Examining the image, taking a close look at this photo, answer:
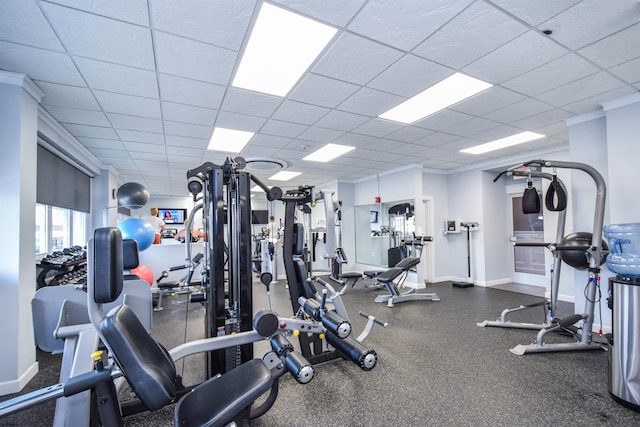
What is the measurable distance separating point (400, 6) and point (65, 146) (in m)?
4.54

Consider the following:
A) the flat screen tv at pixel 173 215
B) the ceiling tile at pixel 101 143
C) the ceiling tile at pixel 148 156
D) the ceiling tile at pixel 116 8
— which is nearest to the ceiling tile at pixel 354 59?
the ceiling tile at pixel 116 8

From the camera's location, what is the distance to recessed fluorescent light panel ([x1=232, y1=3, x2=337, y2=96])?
1956mm

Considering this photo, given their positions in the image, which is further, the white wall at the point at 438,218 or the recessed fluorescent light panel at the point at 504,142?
the white wall at the point at 438,218

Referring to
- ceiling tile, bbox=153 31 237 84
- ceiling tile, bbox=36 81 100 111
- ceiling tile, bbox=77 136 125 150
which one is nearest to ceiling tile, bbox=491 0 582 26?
ceiling tile, bbox=153 31 237 84

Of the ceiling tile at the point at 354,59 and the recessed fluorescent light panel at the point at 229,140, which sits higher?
the ceiling tile at the point at 354,59

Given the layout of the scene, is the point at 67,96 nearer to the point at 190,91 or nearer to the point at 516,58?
the point at 190,91

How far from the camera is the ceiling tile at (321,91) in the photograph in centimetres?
270

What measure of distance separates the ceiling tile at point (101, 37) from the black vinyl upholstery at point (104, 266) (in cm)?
161

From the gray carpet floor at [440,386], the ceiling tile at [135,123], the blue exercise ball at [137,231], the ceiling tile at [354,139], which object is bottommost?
the gray carpet floor at [440,386]

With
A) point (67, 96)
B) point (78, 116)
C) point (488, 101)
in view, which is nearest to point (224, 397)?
point (67, 96)

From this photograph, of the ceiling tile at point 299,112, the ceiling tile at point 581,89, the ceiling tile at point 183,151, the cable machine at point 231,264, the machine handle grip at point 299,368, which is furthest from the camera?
the ceiling tile at point 183,151

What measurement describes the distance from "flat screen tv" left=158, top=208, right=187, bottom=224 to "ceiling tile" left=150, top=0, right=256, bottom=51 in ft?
33.7

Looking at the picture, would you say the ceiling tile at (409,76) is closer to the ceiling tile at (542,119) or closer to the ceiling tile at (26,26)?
the ceiling tile at (542,119)

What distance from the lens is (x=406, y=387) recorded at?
2.34 m
